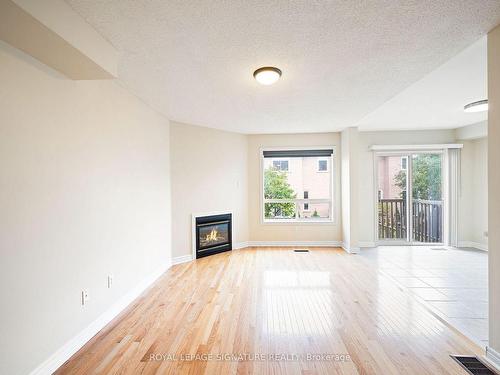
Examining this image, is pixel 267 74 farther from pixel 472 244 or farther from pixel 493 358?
pixel 472 244

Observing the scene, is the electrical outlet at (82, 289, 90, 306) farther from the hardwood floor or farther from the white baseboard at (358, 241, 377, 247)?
the white baseboard at (358, 241, 377, 247)

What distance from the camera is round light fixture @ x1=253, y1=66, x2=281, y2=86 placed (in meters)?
2.37

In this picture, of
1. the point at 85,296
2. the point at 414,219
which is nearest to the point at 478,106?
the point at 414,219

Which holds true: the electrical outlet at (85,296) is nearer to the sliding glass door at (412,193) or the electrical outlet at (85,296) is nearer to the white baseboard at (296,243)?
the white baseboard at (296,243)

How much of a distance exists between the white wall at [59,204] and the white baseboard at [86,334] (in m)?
0.05

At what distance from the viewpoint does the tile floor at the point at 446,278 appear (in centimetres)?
249

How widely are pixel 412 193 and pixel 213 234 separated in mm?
4326

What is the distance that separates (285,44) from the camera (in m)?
2.00

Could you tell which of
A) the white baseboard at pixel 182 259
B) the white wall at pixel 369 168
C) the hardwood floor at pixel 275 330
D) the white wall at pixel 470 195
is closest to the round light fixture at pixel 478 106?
the white wall at pixel 369 168

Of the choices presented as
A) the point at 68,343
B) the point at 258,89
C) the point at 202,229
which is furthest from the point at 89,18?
the point at 202,229

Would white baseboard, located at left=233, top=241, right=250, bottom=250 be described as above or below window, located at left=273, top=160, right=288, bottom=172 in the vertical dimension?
below

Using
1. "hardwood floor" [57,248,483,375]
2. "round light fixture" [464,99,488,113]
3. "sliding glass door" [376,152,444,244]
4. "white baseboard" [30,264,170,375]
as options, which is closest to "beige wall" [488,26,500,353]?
"hardwood floor" [57,248,483,375]

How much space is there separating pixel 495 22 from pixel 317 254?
398 centimetres

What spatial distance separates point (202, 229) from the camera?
475 cm
